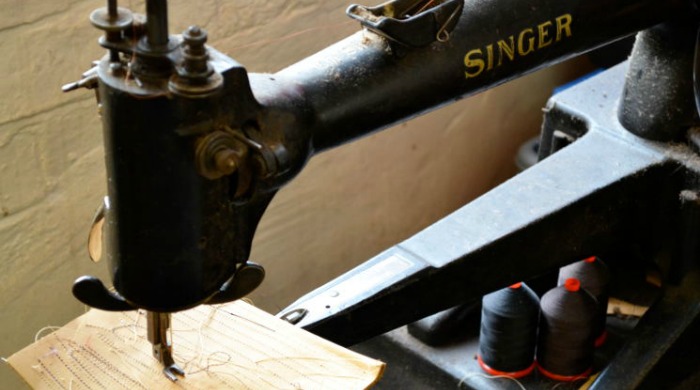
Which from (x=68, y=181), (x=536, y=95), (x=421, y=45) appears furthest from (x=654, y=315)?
(x=536, y=95)

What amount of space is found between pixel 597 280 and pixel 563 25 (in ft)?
1.50

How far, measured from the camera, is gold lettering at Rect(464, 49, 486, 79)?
1.09 meters

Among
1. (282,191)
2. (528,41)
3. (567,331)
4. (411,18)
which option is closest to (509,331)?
(567,331)

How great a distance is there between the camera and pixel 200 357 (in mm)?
1090

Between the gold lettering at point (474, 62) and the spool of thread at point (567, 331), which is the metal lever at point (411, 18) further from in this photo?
the spool of thread at point (567, 331)

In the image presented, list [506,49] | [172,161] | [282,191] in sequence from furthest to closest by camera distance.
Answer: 1. [282,191]
2. [506,49]
3. [172,161]

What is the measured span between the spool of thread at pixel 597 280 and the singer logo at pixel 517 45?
0.43 meters

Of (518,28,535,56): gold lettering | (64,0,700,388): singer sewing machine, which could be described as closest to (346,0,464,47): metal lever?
(64,0,700,388): singer sewing machine

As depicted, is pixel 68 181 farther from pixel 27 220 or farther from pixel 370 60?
pixel 370 60

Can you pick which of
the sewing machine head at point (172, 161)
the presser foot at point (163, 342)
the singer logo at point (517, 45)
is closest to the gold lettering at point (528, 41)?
the singer logo at point (517, 45)

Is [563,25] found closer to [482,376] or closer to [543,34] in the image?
[543,34]

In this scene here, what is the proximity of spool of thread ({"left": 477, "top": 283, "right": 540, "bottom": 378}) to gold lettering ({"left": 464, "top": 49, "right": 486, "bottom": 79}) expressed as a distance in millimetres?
407

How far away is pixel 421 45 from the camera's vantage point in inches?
41.1

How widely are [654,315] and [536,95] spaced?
121cm
